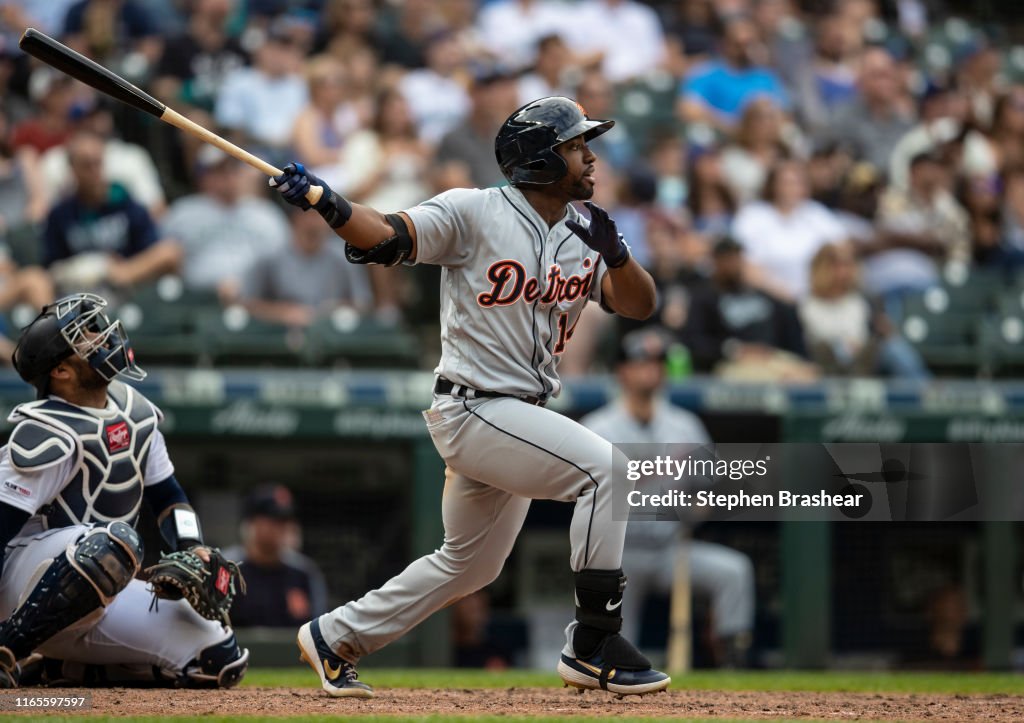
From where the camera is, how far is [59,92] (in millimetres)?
8891

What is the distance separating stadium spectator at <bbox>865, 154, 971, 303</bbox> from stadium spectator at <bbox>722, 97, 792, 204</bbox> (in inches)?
33.5

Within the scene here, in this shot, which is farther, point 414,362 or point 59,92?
point 59,92

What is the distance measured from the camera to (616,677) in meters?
4.20

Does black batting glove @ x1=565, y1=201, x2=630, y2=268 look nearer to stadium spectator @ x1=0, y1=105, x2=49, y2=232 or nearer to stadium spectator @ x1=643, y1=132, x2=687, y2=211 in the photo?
stadium spectator @ x1=0, y1=105, x2=49, y2=232

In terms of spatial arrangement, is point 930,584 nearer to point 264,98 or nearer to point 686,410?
point 686,410

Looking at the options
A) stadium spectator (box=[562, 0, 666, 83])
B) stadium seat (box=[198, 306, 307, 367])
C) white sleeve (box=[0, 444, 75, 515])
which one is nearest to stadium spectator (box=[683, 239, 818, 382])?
stadium seat (box=[198, 306, 307, 367])

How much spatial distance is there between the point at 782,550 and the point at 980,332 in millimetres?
1958

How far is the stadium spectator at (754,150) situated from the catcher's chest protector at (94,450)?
6.20 meters

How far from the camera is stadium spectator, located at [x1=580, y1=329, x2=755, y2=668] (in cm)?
726

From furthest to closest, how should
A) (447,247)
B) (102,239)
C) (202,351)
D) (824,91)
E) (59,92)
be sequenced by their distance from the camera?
1. (824,91)
2. (59,92)
3. (102,239)
4. (202,351)
5. (447,247)

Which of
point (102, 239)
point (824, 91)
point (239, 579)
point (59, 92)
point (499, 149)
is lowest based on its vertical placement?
point (239, 579)

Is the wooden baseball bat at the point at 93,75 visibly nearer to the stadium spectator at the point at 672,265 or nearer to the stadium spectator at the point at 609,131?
the stadium spectator at the point at 672,265

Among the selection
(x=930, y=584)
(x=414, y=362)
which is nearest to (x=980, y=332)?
(x=930, y=584)

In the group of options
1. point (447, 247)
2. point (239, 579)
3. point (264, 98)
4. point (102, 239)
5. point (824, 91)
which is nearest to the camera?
point (447, 247)
